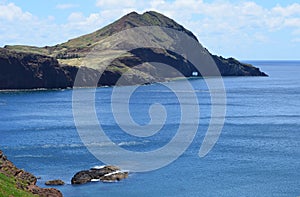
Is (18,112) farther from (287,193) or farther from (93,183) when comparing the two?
(287,193)

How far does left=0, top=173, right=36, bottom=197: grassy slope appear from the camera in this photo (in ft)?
156

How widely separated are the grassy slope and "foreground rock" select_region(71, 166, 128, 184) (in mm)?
23980

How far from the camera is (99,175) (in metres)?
82.4

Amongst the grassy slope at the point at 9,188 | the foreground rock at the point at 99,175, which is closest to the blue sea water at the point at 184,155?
the foreground rock at the point at 99,175

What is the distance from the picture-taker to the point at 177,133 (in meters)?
128

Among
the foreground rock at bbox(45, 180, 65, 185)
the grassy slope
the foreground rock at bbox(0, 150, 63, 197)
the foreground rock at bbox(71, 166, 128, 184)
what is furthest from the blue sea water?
the grassy slope

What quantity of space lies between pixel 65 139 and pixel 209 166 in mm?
41260

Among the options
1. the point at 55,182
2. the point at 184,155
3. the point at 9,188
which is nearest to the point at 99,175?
the point at 55,182

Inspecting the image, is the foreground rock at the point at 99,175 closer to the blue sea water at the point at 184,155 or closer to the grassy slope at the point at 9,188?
the blue sea water at the point at 184,155

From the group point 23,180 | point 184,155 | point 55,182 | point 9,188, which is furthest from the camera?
point 184,155

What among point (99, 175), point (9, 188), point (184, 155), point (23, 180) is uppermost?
point (9, 188)

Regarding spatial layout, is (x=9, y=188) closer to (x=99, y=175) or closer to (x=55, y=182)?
(x=55, y=182)

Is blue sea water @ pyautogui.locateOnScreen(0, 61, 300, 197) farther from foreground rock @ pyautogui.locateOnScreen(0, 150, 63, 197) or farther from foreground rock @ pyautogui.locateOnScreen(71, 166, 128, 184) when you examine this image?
foreground rock @ pyautogui.locateOnScreen(0, 150, 63, 197)

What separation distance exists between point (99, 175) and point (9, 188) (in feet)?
110
